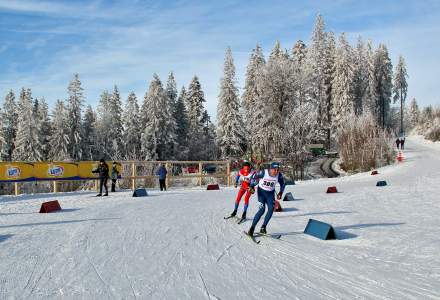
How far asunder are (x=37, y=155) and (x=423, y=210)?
51339mm

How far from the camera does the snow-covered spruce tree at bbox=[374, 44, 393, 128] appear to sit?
73.7 meters

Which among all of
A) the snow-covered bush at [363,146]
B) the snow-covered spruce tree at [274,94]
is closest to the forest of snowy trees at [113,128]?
the snow-covered spruce tree at [274,94]

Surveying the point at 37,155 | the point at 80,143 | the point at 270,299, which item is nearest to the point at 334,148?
the point at 80,143

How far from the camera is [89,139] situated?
216 ft

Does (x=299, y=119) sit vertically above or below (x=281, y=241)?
above

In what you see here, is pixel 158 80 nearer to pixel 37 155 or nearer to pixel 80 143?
pixel 80 143

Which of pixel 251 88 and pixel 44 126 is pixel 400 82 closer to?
pixel 251 88

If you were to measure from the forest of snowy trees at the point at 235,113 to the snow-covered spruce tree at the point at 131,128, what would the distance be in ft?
0.53

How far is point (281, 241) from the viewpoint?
9250mm

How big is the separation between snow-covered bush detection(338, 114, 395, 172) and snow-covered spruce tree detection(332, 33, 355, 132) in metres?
21.5

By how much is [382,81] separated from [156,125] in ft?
136

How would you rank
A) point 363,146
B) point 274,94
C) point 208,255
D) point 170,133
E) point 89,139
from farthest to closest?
point 89,139 < point 170,133 < point 274,94 < point 363,146 < point 208,255

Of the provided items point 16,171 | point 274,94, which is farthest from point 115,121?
point 16,171

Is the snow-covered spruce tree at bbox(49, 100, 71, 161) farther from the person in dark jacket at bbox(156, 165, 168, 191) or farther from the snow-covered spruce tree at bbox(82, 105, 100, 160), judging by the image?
the person in dark jacket at bbox(156, 165, 168, 191)
